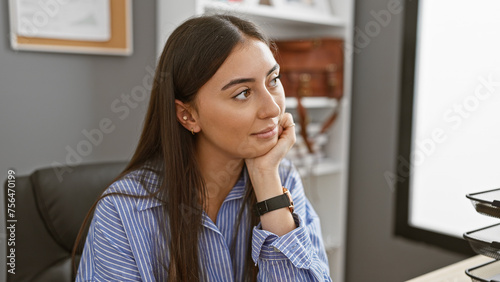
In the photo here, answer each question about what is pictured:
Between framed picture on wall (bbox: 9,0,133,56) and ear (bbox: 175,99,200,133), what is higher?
framed picture on wall (bbox: 9,0,133,56)

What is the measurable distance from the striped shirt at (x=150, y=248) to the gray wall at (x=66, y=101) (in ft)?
2.40

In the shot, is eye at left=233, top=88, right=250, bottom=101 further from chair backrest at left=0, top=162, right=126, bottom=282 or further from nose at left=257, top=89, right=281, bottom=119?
chair backrest at left=0, top=162, right=126, bottom=282

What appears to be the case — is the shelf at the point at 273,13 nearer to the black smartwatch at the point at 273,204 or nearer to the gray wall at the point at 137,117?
the gray wall at the point at 137,117

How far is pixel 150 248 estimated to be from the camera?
110cm

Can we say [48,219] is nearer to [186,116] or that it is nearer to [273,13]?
[186,116]

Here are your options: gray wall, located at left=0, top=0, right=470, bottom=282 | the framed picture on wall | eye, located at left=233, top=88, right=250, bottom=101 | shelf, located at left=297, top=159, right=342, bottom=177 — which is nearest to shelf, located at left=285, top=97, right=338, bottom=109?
gray wall, located at left=0, top=0, right=470, bottom=282

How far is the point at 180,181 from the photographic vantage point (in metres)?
1.15

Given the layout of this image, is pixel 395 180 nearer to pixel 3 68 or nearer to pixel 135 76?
pixel 135 76

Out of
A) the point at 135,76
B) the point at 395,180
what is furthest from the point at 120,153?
the point at 395,180

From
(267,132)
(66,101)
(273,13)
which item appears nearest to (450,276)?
(267,132)

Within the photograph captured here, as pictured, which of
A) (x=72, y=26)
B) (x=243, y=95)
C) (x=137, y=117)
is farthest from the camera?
(x=137, y=117)

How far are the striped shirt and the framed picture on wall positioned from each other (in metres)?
0.82

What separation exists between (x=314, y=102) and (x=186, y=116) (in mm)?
1217

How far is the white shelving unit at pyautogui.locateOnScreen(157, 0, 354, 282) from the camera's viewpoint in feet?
7.39
